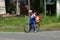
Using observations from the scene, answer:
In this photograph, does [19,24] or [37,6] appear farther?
[37,6]

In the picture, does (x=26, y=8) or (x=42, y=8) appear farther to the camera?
(x=26, y=8)

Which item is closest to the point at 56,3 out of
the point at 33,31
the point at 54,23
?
the point at 54,23

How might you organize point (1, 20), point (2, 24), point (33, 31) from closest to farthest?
point (33, 31), point (2, 24), point (1, 20)

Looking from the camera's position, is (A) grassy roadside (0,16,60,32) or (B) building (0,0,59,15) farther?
(B) building (0,0,59,15)

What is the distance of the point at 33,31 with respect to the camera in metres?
22.9

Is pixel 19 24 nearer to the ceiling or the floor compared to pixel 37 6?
nearer to the floor

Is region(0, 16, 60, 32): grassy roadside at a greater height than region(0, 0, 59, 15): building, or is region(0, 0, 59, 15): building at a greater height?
region(0, 0, 59, 15): building

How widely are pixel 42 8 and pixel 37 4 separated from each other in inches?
28.2

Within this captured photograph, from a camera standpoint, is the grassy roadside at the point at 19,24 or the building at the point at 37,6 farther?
the building at the point at 37,6

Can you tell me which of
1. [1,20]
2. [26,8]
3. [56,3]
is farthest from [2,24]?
[26,8]

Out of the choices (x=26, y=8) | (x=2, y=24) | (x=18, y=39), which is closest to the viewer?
(x=18, y=39)

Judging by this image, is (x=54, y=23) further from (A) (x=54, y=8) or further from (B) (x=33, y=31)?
(A) (x=54, y=8)

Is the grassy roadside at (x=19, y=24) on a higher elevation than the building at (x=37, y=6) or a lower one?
lower

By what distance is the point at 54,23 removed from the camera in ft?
89.3
